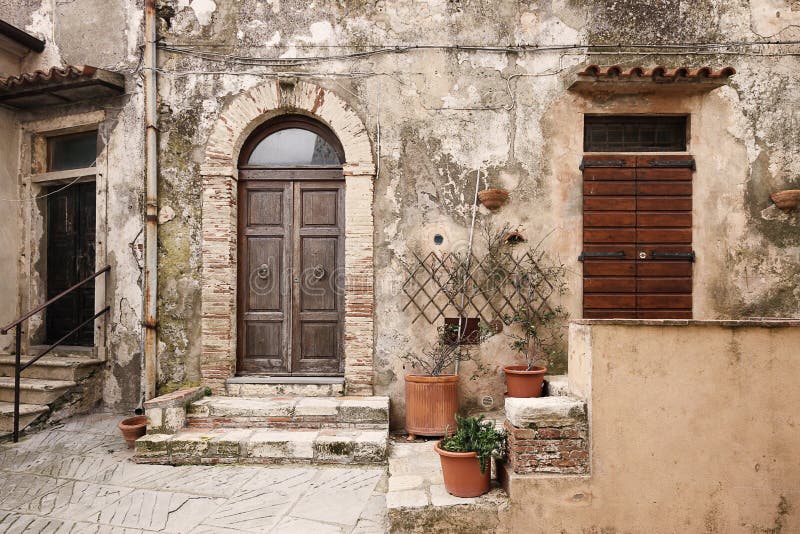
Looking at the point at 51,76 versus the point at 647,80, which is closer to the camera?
the point at 647,80

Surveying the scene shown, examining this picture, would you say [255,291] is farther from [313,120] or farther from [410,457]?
[410,457]

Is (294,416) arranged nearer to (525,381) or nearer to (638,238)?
(525,381)

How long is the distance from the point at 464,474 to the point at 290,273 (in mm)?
3143

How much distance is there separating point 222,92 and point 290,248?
A: 1866 millimetres

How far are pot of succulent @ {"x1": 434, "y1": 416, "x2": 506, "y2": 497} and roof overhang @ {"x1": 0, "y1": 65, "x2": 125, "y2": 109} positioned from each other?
525 cm

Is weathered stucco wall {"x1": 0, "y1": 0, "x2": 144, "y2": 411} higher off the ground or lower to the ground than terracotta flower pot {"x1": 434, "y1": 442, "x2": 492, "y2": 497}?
higher

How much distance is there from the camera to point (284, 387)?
538 centimetres

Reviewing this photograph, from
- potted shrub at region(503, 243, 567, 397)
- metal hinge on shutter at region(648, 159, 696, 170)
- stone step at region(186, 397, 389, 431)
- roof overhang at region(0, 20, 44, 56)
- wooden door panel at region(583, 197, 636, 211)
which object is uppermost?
roof overhang at region(0, 20, 44, 56)

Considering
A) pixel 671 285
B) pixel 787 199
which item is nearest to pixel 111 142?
pixel 671 285

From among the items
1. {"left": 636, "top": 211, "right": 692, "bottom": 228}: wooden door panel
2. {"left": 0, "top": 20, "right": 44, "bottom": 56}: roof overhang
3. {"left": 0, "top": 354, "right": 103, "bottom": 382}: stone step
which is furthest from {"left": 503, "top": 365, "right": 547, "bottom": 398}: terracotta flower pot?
{"left": 0, "top": 20, "right": 44, "bottom": 56}: roof overhang

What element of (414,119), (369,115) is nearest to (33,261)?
(369,115)

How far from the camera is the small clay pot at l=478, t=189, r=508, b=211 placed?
530 centimetres

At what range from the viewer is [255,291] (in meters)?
5.72

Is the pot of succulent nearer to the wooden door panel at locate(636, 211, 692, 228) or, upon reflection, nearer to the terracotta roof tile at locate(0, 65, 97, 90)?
the wooden door panel at locate(636, 211, 692, 228)
